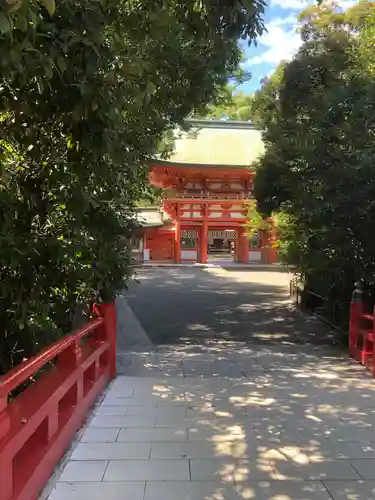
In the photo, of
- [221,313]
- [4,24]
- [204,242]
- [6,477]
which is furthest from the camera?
[204,242]

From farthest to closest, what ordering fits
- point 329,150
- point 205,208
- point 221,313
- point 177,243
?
point 177,243 < point 205,208 < point 221,313 < point 329,150

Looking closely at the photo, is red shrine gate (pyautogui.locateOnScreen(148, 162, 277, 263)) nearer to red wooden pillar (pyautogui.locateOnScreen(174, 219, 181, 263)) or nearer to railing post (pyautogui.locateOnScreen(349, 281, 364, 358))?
red wooden pillar (pyautogui.locateOnScreen(174, 219, 181, 263))

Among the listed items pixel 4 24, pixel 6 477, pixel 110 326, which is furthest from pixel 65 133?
A: pixel 110 326

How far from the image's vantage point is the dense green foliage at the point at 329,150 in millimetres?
7035

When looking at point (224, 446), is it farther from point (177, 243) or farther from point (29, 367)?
point (177, 243)

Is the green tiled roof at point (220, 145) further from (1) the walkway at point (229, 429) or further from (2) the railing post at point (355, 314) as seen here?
(1) the walkway at point (229, 429)

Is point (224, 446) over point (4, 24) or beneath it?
beneath

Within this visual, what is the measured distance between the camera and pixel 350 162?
7023 mm

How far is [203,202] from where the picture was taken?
29.0 meters

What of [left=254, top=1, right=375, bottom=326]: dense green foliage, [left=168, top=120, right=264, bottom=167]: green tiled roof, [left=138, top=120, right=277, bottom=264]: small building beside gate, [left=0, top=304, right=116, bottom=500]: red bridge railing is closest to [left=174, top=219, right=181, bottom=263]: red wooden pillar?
[left=138, top=120, right=277, bottom=264]: small building beside gate

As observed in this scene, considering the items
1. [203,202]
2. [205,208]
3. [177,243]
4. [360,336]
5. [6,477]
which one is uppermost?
[203,202]

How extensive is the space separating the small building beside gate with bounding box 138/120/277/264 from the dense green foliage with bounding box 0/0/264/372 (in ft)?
78.0

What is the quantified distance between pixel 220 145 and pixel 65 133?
28.8 m

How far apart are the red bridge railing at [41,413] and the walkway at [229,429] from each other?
140mm
